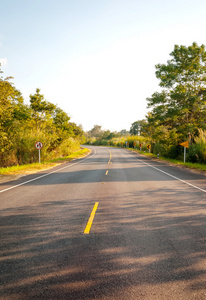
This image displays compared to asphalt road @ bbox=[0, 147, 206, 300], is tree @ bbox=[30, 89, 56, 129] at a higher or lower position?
higher

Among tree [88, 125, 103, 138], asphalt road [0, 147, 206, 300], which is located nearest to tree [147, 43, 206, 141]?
asphalt road [0, 147, 206, 300]

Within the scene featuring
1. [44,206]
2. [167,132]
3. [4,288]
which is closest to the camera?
[4,288]

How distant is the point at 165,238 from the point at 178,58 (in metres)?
23.7

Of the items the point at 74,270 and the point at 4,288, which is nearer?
the point at 4,288

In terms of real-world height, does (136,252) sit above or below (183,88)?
below

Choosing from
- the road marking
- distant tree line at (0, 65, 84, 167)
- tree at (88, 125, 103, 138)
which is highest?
tree at (88, 125, 103, 138)

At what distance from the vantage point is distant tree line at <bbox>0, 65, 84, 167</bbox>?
15.9 metres

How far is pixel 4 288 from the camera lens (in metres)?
2.82

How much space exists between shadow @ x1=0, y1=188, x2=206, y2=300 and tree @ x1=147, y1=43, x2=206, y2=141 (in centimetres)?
1904

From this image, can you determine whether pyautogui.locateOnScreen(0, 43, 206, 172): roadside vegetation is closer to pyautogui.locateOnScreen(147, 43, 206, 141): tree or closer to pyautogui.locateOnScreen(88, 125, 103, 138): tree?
pyautogui.locateOnScreen(147, 43, 206, 141): tree

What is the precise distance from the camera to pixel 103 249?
3832mm

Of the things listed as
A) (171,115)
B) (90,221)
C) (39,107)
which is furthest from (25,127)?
(90,221)

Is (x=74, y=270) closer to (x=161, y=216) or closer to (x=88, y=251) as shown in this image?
(x=88, y=251)

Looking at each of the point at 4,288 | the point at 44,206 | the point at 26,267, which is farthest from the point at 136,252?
the point at 44,206
